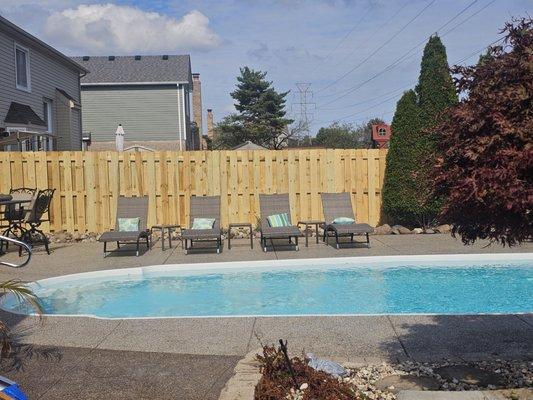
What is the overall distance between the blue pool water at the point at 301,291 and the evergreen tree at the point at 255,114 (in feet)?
127

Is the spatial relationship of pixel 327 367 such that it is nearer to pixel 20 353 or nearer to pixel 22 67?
pixel 20 353

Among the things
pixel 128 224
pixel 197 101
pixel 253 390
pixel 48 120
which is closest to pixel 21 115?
pixel 48 120

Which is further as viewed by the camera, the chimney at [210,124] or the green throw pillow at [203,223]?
the chimney at [210,124]

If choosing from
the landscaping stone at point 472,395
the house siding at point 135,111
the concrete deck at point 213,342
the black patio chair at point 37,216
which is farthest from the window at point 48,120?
the landscaping stone at point 472,395

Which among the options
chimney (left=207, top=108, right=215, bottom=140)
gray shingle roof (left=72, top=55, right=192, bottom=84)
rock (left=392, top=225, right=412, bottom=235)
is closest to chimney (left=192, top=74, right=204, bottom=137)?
chimney (left=207, top=108, right=215, bottom=140)

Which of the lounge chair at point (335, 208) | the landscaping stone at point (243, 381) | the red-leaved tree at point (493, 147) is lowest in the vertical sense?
the landscaping stone at point (243, 381)

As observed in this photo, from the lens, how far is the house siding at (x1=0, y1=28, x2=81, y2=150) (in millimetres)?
18188

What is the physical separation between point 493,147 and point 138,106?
110 feet

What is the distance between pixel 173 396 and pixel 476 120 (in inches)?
109

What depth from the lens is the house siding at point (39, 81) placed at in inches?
716

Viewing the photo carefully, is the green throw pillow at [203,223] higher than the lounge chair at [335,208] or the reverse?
the reverse

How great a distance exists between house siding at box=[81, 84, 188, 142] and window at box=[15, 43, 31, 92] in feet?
47.8

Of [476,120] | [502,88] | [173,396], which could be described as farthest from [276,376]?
[502,88]

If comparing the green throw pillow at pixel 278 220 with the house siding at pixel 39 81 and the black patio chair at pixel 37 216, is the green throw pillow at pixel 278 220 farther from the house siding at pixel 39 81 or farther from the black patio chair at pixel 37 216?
the house siding at pixel 39 81
